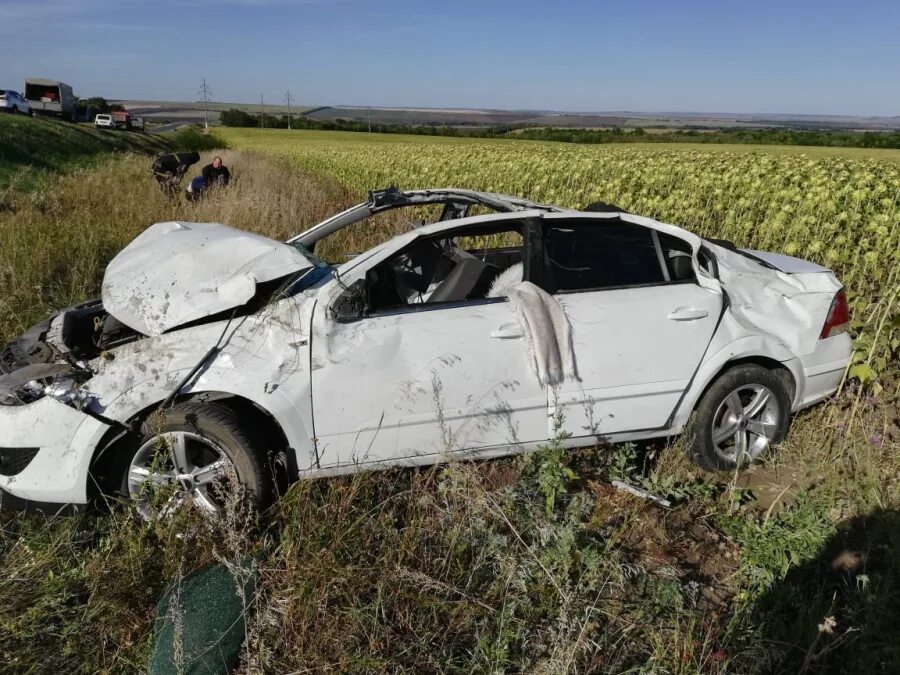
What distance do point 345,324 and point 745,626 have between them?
7.29 ft

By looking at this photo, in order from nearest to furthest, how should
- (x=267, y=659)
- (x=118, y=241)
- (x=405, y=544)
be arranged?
(x=267, y=659)
(x=405, y=544)
(x=118, y=241)

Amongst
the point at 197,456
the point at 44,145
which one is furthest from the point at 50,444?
the point at 44,145

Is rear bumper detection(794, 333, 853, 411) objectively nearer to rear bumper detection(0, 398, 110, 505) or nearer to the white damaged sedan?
the white damaged sedan

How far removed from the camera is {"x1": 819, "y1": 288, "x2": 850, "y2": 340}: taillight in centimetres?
434

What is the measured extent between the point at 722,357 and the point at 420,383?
1.76 m

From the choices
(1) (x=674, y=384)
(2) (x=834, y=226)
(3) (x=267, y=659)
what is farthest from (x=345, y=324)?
(2) (x=834, y=226)

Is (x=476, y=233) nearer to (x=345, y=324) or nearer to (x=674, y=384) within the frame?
(x=345, y=324)

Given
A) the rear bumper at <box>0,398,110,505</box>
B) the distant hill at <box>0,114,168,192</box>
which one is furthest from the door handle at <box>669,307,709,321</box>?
the distant hill at <box>0,114,168,192</box>

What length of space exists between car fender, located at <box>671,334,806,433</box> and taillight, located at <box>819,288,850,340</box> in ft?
1.13

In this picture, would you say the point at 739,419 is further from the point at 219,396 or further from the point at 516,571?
the point at 219,396

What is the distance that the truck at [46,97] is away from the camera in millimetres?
54344

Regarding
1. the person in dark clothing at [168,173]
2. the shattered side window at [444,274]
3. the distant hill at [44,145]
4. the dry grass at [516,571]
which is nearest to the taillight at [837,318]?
the dry grass at [516,571]

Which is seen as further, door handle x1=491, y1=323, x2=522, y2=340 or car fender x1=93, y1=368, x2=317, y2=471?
door handle x1=491, y1=323, x2=522, y2=340

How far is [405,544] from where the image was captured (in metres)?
3.14
